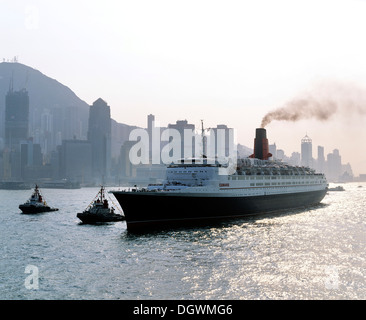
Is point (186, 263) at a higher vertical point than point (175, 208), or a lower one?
lower

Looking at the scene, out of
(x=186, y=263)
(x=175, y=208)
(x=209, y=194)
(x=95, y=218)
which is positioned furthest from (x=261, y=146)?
(x=186, y=263)

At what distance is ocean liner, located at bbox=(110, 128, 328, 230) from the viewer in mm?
47375

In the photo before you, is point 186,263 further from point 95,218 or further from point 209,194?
point 95,218

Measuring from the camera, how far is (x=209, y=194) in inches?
2096

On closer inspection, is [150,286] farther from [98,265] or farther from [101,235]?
[101,235]

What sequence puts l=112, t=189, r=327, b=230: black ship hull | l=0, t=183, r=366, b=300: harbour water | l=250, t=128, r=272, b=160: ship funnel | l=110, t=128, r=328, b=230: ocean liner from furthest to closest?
l=250, t=128, r=272, b=160: ship funnel, l=110, t=128, r=328, b=230: ocean liner, l=112, t=189, r=327, b=230: black ship hull, l=0, t=183, r=366, b=300: harbour water

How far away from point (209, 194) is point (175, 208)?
21.5 feet

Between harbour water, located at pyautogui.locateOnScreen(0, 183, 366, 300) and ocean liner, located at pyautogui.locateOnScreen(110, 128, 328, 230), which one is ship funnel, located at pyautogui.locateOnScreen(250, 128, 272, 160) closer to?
ocean liner, located at pyautogui.locateOnScreen(110, 128, 328, 230)

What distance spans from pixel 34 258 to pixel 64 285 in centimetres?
999

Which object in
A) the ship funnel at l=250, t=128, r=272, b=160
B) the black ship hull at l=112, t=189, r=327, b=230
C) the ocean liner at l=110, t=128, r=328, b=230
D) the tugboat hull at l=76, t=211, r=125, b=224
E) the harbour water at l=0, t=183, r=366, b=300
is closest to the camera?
the harbour water at l=0, t=183, r=366, b=300

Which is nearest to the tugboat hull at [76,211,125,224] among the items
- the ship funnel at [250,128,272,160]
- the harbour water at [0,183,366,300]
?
the harbour water at [0,183,366,300]

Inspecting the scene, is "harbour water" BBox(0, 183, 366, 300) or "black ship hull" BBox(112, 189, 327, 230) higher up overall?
"black ship hull" BBox(112, 189, 327, 230)

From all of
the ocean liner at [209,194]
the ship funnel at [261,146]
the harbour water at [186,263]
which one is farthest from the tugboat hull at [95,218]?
the ship funnel at [261,146]

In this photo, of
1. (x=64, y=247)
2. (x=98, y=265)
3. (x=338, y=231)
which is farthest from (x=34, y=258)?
(x=338, y=231)
